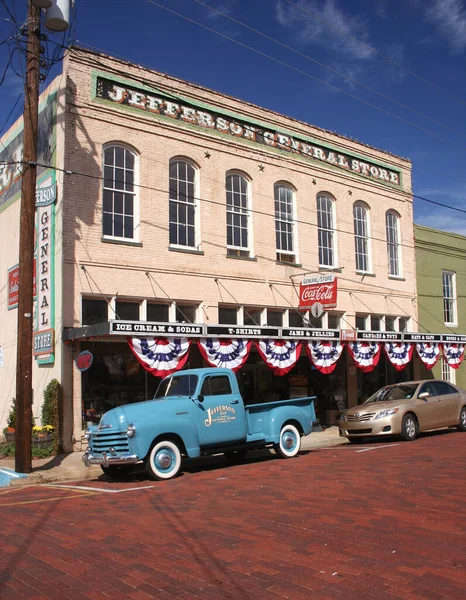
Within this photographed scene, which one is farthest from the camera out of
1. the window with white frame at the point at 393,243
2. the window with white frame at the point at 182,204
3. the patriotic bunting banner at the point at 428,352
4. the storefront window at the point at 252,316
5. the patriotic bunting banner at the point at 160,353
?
the window with white frame at the point at 393,243

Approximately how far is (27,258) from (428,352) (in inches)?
592

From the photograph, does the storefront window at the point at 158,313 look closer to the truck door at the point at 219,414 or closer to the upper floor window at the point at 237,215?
the upper floor window at the point at 237,215

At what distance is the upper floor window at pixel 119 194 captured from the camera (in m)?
17.8

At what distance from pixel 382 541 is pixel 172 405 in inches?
252

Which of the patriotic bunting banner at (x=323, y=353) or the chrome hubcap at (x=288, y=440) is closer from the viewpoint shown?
the chrome hubcap at (x=288, y=440)

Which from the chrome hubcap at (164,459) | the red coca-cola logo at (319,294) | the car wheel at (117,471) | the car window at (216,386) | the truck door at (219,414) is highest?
the red coca-cola logo at (319,294)

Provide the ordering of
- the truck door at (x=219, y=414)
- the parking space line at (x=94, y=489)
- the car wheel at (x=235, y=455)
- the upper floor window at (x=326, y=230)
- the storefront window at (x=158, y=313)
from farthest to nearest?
the upper floor window at (x=326, y=230) → the storefront window at (x=158, y=313) → the car wheel at (x=235, y=455) → the truck door at (x=219, y=414) → the parking space line at (x=94, y=489)

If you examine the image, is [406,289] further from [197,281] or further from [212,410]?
[212,410]

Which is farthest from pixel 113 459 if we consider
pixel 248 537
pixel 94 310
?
pixel 94 310

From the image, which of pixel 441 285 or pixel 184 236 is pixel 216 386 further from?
pixel 441 285

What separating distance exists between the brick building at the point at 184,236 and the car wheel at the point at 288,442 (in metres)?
3.27

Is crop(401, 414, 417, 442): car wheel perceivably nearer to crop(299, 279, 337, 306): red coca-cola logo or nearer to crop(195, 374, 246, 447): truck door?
crop(299, 279, 337, 306): red coca-cola logo

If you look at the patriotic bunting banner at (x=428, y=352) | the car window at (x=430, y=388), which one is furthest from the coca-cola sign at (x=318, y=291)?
the patriotic bunting banner at (x=428, y=352)

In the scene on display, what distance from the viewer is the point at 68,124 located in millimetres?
17125
